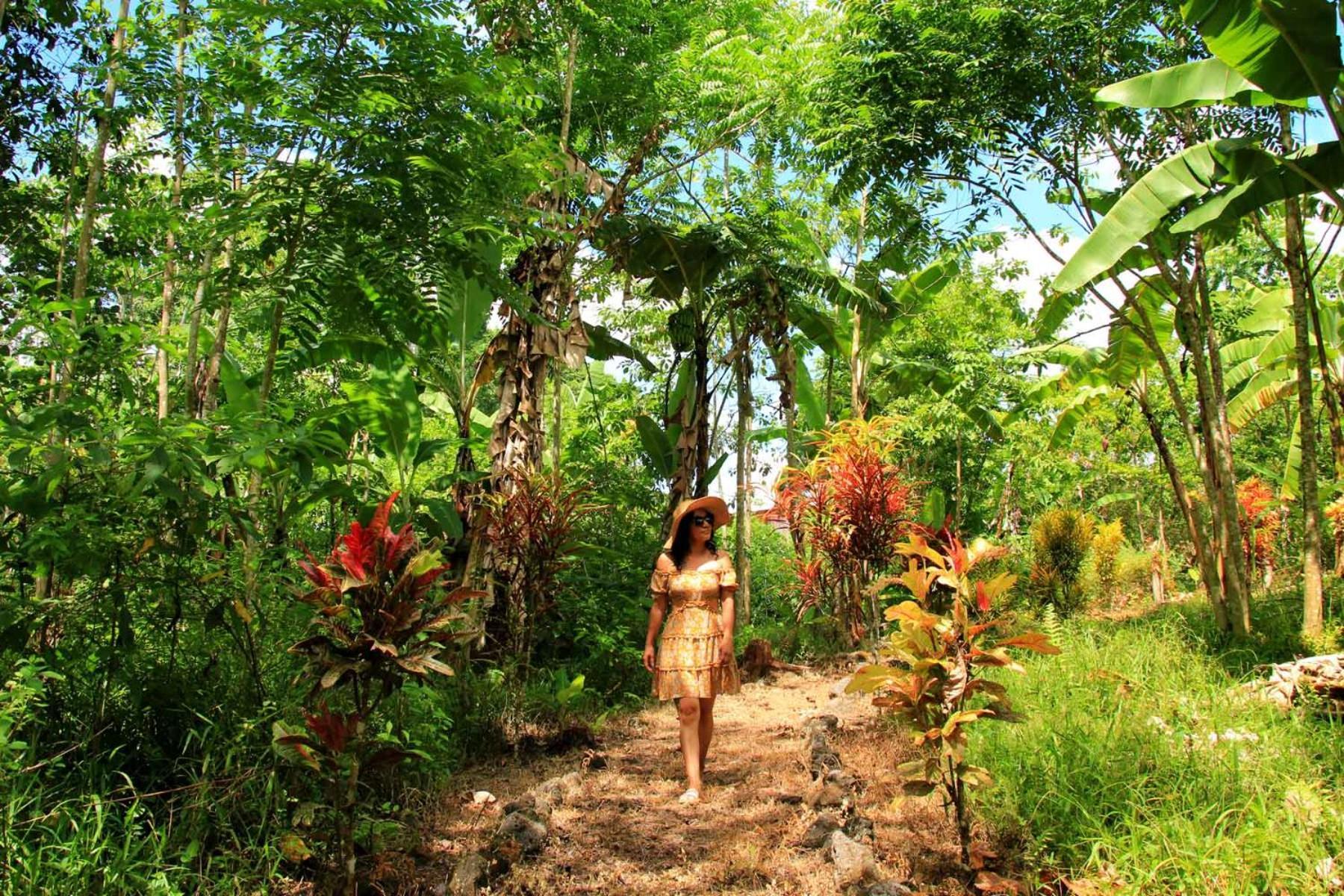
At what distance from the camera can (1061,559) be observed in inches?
449

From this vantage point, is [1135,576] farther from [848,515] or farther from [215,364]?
[215,364]

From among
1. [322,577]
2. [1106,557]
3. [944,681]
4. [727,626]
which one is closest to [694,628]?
[727,626]

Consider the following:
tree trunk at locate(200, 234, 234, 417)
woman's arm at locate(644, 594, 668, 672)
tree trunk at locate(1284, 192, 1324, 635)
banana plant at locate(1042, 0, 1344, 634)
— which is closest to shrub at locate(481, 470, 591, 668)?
woman's arm at locate(644, 594, 668, 672)

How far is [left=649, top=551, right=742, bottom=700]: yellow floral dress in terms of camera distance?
14.7 ft

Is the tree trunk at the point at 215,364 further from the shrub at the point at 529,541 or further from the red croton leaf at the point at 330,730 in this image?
the red croton leaf at the point at 330,730

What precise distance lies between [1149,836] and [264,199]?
4.53 metres

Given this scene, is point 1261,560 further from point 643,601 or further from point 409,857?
point 409,857

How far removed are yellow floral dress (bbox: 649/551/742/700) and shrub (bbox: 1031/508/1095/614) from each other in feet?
27.0

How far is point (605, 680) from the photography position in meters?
7.00

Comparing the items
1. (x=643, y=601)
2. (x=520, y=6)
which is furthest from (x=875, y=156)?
(x=643, y=601)

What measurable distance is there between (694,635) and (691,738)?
0.56 meters

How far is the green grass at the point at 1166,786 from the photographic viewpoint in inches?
110

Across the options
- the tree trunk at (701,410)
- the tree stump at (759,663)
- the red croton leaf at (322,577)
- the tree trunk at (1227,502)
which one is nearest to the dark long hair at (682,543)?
the red croton leaf at (322,577)

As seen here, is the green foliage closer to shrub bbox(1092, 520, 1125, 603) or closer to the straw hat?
the straw hat
